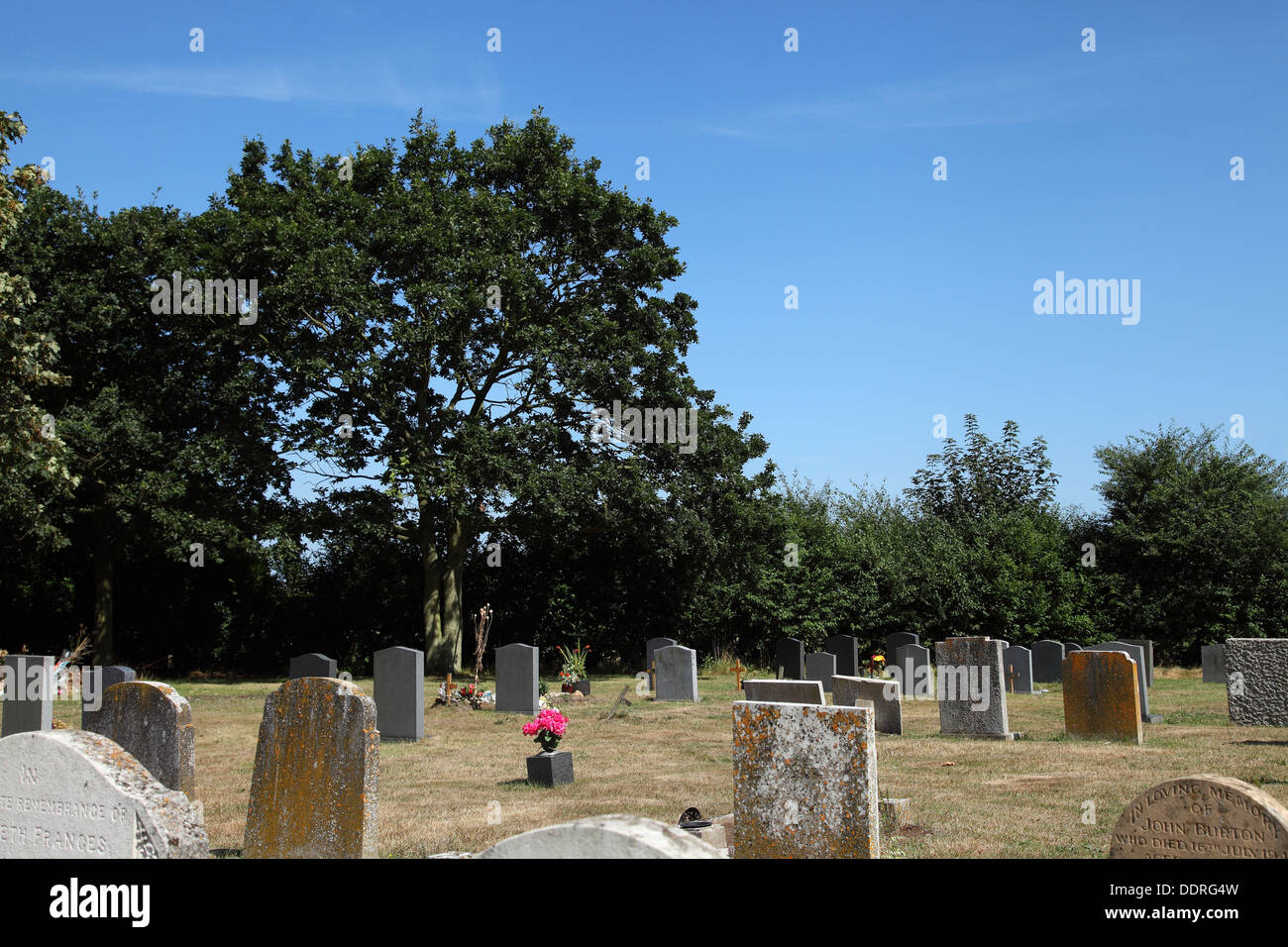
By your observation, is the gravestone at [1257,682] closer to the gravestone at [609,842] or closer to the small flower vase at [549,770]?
the small flower vase at [549,770]

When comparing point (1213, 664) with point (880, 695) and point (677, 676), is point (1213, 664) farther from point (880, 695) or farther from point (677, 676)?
point (880, 695)

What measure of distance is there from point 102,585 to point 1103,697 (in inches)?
940

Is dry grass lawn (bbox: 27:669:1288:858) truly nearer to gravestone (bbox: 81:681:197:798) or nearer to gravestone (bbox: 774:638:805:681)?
gravestone (bbox: 81:681:197:798)

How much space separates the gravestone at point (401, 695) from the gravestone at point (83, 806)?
8.88 metres

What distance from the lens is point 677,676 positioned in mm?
19609

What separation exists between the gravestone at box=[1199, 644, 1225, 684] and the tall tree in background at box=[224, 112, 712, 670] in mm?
13484

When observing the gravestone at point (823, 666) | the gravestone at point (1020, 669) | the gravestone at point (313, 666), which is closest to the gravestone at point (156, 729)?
the gravestone at point (313, 666)

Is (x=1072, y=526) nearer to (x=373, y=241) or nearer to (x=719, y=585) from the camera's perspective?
(x=719, y=585)

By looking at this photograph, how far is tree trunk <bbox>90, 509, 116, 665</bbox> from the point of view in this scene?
2480 centimetres

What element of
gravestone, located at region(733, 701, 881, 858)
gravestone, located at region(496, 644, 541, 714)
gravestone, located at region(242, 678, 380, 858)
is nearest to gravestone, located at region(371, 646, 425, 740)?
gravestone, located at region(496, 644, 541, 714)

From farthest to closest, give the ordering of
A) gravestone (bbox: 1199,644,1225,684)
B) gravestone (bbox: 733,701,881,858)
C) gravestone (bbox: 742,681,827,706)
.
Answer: gravestone (bbox: 1199,644,1225,684) → gravestone (bbox: 742,681,827,706) → gravestone (bbox: 733,701,881,858)

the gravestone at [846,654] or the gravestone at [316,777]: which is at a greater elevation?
the gravestone at [316,777]

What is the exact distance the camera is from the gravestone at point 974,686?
41.9 ft
